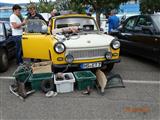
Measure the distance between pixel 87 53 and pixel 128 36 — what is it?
2.90 m

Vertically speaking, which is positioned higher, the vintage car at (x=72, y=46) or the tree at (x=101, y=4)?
the tree at (x=101, y=4)

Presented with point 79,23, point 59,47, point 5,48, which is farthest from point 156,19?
point 5,48

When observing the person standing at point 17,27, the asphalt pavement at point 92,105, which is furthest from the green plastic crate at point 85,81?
the person standing at point 17,27

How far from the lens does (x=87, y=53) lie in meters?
6.24

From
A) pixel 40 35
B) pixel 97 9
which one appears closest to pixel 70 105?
pixel 40 35

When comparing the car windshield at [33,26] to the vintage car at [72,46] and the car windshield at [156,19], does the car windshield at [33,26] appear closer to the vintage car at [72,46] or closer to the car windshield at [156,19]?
the vintage car at [72,46]

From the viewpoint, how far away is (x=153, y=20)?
7.65 meters

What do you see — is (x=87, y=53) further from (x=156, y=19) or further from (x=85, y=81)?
(x=156, y=19)

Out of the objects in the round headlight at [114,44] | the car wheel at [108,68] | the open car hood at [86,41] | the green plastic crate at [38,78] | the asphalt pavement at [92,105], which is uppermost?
the open car hood at [86,41]

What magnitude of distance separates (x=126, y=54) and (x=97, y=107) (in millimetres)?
5164

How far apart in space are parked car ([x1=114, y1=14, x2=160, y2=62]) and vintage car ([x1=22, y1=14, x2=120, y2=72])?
1243 mm

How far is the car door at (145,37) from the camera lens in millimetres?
7289

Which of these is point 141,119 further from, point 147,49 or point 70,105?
point 147,49

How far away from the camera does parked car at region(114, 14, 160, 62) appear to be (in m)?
7.23
